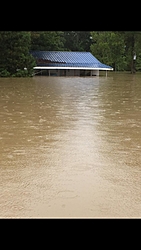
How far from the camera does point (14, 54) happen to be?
92.8 feet

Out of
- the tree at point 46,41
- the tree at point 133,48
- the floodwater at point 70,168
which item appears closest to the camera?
the floodwater at point 70,168

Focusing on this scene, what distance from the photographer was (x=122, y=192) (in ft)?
10.6

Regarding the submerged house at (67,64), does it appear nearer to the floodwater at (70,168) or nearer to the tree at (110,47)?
the tree at (110,47)

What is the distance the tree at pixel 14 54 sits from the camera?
92.3 feet

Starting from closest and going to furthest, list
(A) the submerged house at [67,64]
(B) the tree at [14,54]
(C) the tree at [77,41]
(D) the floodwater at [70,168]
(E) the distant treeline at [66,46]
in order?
(D) the floodwater at [70,168]
(B) the tree at [14,54]
(E) the distant treeline at [66,46]
(A) the submerged house at [67,64]
(C) the tree at [77,41]

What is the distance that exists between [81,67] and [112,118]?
2499 cm

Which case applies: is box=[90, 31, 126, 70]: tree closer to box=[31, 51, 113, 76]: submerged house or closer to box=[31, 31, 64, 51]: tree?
box=[31, 31, 64, 51]: tree

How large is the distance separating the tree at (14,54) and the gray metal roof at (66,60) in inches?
153

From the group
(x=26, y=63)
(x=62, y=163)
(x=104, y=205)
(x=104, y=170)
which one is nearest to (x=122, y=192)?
Result: (x=104, y=205)

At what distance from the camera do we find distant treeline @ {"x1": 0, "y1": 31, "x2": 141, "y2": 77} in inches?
1118

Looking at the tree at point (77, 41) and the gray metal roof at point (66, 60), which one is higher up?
the tree at point (77, 41)

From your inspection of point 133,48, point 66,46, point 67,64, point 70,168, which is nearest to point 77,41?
point 66,46

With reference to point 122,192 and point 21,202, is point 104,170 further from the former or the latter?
point 21,202

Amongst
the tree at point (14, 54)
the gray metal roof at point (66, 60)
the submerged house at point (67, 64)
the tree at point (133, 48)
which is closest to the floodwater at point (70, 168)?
the tree at point (14, 54)
